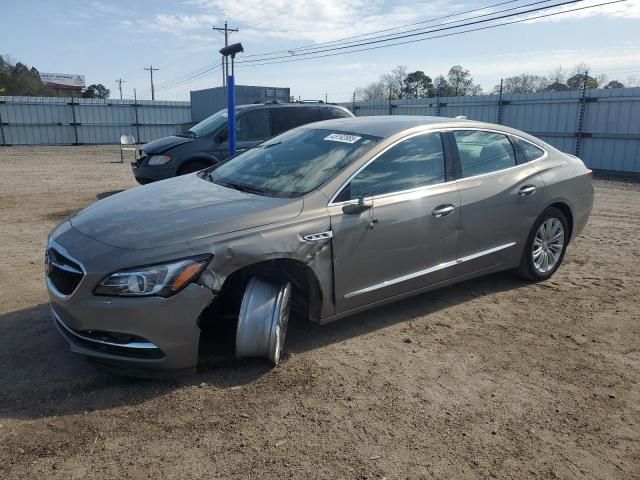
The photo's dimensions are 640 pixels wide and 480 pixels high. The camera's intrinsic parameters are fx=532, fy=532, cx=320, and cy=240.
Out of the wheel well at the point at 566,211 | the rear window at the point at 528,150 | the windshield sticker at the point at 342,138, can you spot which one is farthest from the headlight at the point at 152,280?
the wheel well at the point at 566,211

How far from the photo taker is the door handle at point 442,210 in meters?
4.32

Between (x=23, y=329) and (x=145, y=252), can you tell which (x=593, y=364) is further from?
(x=23, y=329)

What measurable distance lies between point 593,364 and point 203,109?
28.1 metres

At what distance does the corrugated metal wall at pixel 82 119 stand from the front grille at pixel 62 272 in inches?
950

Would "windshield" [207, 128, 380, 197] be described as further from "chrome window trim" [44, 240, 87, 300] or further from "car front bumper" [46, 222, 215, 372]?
"chrome window trim" [44, 240, 87, 300]

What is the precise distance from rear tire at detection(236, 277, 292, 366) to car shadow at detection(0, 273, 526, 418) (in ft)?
0.60

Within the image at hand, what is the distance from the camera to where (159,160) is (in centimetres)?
948

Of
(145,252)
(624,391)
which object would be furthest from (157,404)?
(624,391)

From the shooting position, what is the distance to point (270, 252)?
11.3ft

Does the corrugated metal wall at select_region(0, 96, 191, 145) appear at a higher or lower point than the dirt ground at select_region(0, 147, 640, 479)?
higher

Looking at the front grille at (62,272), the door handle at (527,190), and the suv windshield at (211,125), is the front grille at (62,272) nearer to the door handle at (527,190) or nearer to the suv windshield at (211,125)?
the door handle at (527,190)

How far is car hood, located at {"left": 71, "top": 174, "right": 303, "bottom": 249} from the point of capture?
329 cm

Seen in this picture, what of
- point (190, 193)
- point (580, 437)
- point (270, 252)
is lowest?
point (580, 437)

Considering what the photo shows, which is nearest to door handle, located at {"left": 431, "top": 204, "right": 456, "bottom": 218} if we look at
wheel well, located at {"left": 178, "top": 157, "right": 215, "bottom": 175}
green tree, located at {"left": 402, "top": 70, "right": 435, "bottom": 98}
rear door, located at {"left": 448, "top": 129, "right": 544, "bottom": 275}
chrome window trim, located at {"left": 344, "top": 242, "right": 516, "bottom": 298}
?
rear door, located at {"left": 448, "top": 129, "right": 544, "bottom": 275}
